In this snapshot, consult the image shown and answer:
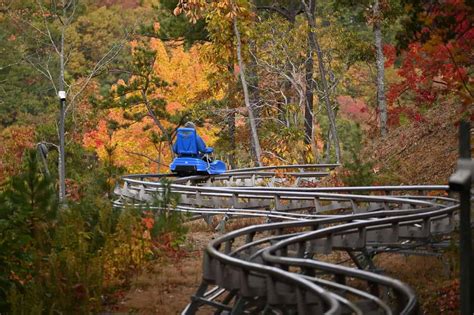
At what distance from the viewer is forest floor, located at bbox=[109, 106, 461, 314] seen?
1391 centimetres

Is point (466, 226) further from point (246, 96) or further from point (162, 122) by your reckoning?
point (162, 122)

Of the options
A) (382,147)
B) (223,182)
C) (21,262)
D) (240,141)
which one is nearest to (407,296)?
(21,262)

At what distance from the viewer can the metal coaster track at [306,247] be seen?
9.77 m

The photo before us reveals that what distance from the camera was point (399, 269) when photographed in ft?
52.4

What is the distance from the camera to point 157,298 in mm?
14602

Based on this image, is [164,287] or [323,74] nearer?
[164,287]

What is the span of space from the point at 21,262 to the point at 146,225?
318 cm

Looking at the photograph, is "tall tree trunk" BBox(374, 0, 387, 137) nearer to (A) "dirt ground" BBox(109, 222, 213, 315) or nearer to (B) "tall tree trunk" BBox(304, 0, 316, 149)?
(B) "tall tree trunk" BBox(304, 0, 316, 149)

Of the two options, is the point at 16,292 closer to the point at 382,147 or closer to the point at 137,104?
the point at 382,147

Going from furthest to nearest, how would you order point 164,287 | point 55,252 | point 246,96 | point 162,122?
point 162,122 < point 246,96 < point 164,287 < point 55,252

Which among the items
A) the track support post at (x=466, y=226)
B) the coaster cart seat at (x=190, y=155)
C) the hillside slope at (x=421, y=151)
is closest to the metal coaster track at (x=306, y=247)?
the coaster cart seat at (x=190, y=155)

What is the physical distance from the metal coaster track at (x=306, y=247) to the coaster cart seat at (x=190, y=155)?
37 cm

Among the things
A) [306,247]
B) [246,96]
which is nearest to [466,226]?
[306,247]

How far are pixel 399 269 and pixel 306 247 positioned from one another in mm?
1914
